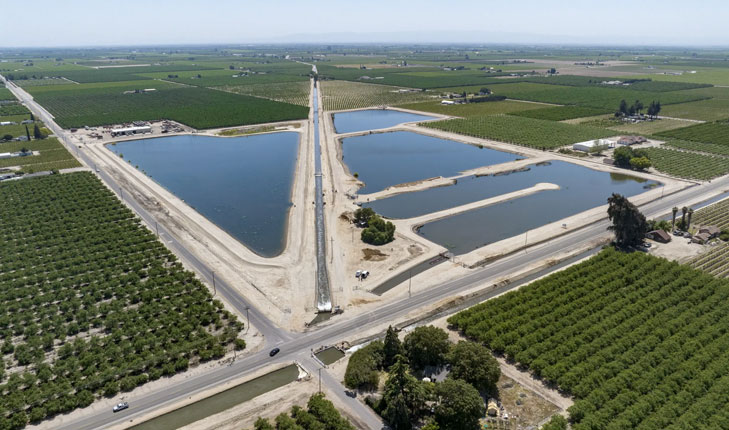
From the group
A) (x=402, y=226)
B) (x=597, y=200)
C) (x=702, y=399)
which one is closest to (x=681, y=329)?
(x=702, y=399)

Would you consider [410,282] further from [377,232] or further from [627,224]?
[627,224]

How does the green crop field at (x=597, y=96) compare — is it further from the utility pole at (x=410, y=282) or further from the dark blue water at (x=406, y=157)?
the utility pole at (x=410, y=282)

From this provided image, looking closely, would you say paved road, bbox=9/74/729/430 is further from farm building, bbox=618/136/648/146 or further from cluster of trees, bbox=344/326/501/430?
farm building, bbox=618/136/648/146

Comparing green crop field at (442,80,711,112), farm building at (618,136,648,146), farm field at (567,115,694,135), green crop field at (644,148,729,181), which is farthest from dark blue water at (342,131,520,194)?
green crop field at (442,80,711,112)

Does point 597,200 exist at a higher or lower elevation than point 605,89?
lower

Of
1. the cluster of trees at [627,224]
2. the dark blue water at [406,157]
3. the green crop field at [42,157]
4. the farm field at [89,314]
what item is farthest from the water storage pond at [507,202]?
the green crop field at [42,157]

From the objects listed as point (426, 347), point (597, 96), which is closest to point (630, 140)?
point (597, 96)

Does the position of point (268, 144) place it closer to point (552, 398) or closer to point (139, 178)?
point (139, 178)
